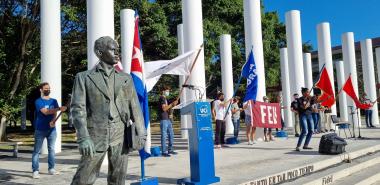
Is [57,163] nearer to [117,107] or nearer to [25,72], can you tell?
[117,107]

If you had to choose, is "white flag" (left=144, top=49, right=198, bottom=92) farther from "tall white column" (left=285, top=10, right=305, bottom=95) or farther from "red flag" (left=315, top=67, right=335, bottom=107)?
"tall white column" (left=285, top=10, right=305, bottom=95)

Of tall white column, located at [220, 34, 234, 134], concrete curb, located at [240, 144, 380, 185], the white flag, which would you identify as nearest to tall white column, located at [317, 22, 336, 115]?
tall white column, located at [220, 34, 234, 134]

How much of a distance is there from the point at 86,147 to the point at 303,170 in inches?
210

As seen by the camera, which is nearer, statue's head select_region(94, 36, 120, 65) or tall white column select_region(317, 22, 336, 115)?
statue's head select_region(94, 36, 120, 65)

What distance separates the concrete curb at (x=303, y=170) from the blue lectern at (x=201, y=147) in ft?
2.29

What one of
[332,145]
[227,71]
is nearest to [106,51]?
[332,145]

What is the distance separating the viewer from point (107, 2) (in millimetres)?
9227

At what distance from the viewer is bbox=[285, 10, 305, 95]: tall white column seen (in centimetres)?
1744

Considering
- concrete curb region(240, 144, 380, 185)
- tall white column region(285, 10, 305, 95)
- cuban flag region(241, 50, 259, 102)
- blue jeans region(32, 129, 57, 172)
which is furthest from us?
tall white column region(285, 10, 305, 95)

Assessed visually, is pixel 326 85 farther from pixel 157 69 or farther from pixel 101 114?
pixel 101 114

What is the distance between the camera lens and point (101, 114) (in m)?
3.88

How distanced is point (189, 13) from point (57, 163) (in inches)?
239

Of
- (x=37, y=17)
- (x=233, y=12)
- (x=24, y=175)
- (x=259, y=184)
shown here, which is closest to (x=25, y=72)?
(x=37, y=17)

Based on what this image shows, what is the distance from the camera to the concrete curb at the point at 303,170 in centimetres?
666
